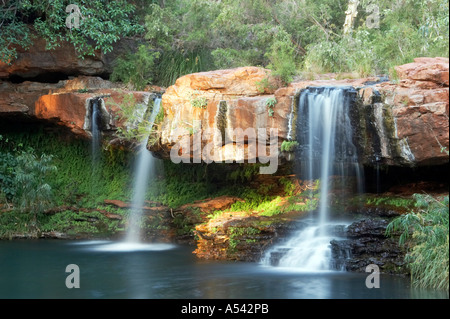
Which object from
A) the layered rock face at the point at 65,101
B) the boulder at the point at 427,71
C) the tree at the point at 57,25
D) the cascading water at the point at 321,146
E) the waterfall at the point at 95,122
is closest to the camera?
the boulder at the point at 427,71

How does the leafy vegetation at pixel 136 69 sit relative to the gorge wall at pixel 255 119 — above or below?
above

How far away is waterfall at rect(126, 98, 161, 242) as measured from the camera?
46.2 feet

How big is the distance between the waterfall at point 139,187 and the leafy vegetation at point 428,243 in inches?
290

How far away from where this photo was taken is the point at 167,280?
30.2ft

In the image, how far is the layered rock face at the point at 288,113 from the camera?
9.74 metres

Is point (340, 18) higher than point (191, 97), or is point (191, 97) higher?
point (340, 18)

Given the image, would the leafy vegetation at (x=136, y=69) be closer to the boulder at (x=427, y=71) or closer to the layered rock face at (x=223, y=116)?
the layered rock face at (x=223, y=116)

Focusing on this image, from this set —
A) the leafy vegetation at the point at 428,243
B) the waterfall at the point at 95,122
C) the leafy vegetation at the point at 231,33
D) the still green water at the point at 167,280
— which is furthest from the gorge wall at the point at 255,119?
the leafy vegetation at the point at 231,33

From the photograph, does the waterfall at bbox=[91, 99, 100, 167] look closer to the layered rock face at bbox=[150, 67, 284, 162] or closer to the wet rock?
the layered rock face at bbox=[150, 67, 284, 162]

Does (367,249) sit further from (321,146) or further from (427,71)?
(427,71)

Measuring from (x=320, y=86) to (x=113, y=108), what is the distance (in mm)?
5437
